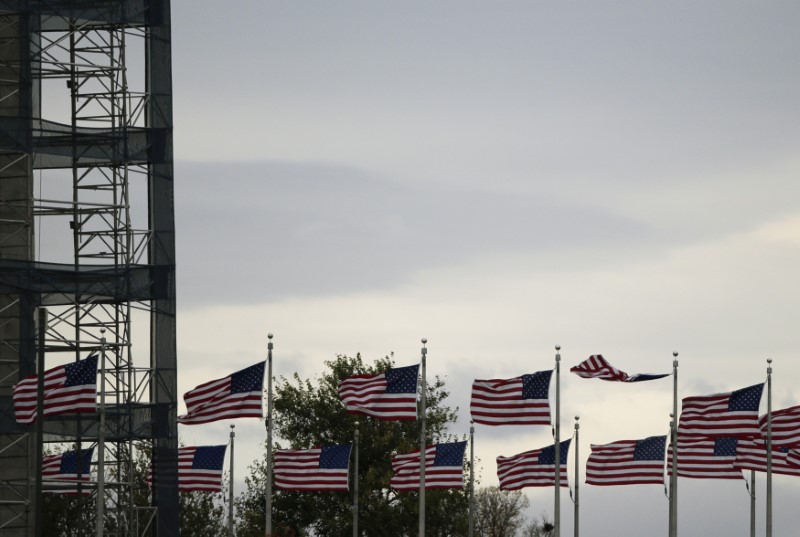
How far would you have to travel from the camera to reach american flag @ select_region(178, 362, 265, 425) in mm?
48312

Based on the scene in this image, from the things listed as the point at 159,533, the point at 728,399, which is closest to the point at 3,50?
the point at 159,533

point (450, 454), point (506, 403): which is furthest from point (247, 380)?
point (450, 454)

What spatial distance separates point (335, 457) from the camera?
52.6m

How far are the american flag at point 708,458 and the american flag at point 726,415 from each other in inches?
108

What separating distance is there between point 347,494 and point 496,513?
26011 millimetres

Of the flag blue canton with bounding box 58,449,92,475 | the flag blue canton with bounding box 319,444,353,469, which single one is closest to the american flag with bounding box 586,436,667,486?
the flag blue canton with bounding box 319,444,353,469

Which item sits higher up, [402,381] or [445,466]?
[402,381]

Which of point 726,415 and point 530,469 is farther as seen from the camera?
point 530,469

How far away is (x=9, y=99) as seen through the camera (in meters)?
63.4

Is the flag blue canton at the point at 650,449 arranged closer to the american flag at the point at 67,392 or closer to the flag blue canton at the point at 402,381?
the flag blue canton at the point at 402,381

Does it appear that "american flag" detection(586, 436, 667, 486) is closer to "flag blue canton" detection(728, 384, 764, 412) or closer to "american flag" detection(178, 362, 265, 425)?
"flag blue canton" detection(728, 384, 764, 412)

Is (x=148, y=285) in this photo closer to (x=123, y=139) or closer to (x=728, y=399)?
(x=123, y=139)

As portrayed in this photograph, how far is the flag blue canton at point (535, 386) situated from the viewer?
49.8 m

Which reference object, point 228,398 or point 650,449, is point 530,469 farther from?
point 228,398
